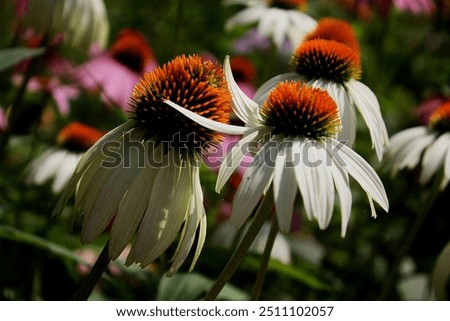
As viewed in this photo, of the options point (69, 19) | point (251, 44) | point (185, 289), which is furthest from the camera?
point (251, 44)

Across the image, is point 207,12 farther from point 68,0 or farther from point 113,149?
point 113,149

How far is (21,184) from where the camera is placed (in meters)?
1.51

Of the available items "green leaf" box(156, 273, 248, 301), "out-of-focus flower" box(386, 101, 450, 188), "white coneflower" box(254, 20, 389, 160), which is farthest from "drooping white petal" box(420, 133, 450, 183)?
"green leaf" box(156, 273, 248, 301)

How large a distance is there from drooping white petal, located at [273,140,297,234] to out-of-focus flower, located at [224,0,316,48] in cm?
91

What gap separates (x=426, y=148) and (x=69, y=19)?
2.30ft

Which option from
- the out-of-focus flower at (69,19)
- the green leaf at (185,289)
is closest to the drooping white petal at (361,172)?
the green leaf at (185,289)

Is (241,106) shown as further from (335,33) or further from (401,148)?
(401,148)

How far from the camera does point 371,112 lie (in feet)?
3.34

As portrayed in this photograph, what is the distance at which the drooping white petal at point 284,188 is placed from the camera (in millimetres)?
699

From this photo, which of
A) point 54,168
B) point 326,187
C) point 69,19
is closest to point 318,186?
point 326,187

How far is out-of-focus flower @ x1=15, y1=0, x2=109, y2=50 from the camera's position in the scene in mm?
1286

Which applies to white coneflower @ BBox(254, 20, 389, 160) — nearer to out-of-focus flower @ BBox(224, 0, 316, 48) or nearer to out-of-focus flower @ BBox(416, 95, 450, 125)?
out-of-focus flower @ BBox(224, 0, 316, 48)
